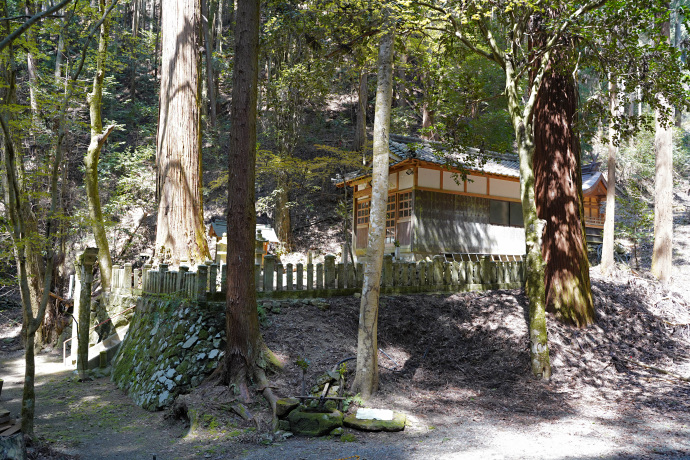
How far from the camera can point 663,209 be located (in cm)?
1446

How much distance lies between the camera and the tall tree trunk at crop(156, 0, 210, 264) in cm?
982

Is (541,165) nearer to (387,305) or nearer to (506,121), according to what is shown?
(387,305)

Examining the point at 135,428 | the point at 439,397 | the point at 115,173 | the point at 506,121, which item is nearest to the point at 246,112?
the point at 135,428

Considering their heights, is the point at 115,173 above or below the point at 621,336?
above

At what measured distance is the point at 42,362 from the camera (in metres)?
11.5

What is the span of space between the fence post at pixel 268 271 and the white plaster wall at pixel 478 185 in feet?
31.5

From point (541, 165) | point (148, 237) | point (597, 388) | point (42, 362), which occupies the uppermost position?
point (541, 165)

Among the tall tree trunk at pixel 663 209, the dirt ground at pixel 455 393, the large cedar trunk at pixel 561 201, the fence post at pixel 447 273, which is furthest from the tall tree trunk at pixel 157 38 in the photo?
the tall tree trunk at pixel 663 209

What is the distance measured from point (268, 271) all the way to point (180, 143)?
12.3 ft

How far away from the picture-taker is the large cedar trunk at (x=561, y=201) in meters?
9.54

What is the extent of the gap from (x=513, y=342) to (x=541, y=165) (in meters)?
4.06

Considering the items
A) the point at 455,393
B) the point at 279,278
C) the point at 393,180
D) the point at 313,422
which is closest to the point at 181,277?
the point at 279,278

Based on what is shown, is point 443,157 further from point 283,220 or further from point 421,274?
point 283,220

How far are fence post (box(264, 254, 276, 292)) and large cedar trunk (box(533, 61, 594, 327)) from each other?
5805 millimetres
